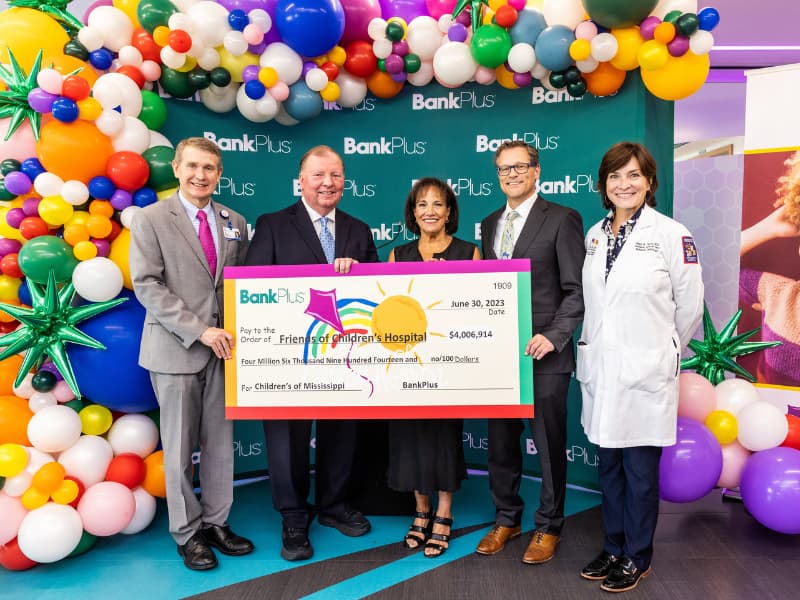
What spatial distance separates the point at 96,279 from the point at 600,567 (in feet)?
8.30

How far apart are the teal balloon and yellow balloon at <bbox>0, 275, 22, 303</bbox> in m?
3.07

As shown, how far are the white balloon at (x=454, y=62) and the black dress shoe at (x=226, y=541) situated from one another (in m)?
2.62

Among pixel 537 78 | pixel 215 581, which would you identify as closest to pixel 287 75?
pixel 537 78

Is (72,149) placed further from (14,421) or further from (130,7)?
(14,421)

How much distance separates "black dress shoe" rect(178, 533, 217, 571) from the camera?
2.60 m

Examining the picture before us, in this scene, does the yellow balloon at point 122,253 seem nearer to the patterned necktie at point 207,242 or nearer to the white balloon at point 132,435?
the patterned necktie at point 207,242

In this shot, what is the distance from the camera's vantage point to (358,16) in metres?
3.25

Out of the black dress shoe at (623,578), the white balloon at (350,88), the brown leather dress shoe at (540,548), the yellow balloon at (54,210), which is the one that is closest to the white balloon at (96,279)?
the yellow balloon at (54,210)

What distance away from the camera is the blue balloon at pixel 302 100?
10.8ft

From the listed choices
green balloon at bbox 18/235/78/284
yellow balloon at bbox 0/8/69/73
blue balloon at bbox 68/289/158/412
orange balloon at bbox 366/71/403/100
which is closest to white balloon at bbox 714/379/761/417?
orange balloon at bbox 366/71/403/100

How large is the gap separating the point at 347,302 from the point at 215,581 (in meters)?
1.32

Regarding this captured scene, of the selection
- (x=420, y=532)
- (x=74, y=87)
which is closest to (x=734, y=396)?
(x=420, y=532)

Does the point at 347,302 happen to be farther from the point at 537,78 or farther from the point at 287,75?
the point at 537,78

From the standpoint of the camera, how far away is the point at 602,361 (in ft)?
7.77
